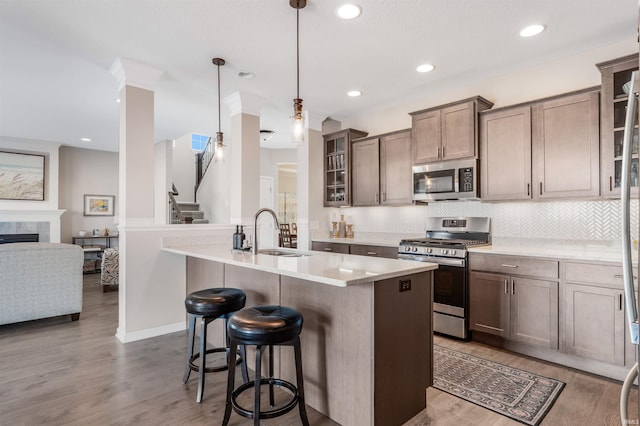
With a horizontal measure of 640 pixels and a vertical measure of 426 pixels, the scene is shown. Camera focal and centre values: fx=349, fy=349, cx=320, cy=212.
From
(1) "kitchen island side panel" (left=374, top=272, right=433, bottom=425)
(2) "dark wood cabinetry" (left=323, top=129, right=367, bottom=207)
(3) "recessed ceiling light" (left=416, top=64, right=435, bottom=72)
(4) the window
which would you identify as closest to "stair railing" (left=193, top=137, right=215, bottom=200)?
(4) the window

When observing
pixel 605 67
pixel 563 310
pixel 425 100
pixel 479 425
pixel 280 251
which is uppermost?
pixel 425 100

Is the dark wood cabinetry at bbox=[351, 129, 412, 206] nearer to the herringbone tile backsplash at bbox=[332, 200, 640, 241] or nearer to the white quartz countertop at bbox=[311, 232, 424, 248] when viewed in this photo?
the herringbone tile backsplash at bbox=[332, 200, 640, 241]

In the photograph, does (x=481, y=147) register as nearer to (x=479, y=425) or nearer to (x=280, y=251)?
(x=280, y=251)

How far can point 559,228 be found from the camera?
3383 millimetres

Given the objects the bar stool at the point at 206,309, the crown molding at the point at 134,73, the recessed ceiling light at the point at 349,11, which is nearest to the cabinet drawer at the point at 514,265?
the bar stool at the point at 206,309

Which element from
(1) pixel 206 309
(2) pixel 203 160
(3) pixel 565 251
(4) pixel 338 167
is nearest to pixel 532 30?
(3) pixel 565 251

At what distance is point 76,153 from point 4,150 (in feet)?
4.07

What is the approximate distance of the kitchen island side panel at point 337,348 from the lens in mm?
1868

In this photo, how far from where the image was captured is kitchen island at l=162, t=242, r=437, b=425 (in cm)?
185

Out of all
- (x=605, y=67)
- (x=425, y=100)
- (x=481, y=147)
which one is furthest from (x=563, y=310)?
(x=425, y=100)

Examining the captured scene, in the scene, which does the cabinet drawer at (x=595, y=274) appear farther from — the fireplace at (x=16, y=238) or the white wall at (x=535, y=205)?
the fireplace at (x=16, y=238)

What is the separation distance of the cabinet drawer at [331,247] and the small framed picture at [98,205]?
19.1 feet

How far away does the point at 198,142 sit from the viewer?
30.2 ft

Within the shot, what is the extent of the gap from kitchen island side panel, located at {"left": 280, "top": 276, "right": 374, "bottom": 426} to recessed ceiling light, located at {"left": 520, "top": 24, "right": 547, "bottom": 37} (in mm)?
2533
